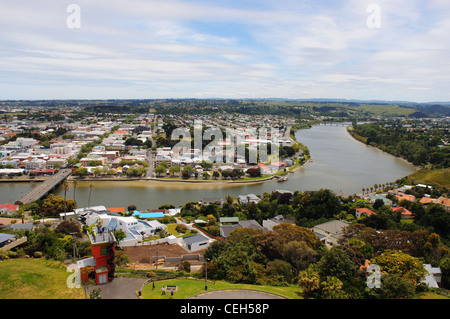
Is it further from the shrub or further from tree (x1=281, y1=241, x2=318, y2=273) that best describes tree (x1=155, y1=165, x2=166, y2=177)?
tree (x1=281, y1=241, x2=318, y2=273)

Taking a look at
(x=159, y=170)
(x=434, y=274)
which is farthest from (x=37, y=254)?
(x=159, y=170)

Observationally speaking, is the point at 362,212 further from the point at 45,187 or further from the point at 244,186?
the point at 45,187

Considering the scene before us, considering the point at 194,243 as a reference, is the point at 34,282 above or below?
above

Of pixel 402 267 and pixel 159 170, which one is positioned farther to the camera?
pixel 159 170

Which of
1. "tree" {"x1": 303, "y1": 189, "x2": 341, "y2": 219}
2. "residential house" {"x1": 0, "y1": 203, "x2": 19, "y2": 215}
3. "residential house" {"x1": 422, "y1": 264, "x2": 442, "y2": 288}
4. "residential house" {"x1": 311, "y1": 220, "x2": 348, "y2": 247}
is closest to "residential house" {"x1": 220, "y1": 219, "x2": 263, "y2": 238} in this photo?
"residential house" {"x1": 311, "y1": 220, "x2": 348, "y2": 247}

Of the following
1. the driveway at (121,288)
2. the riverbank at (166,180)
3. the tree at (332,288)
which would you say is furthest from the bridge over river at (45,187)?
the tree at (332,288)
